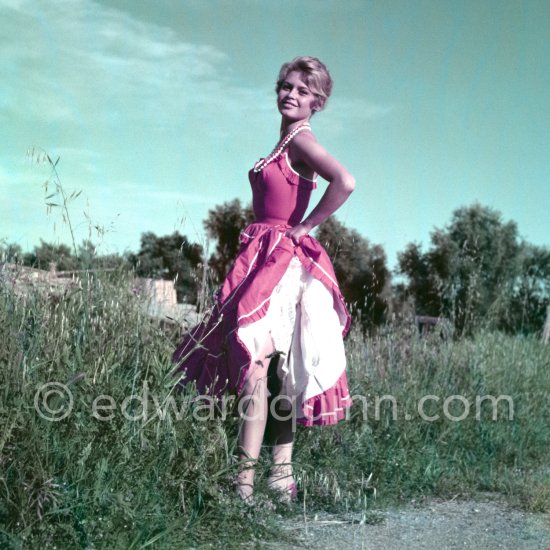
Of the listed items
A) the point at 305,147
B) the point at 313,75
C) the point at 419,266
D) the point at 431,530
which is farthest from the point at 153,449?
the point at 419,266

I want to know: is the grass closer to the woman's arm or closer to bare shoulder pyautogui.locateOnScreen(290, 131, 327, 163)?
the woman's arm

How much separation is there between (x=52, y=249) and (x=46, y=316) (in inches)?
19.6

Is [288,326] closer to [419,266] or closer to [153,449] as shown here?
[153,449]

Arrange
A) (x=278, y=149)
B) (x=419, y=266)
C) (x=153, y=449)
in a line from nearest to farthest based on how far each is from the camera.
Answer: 1. (x=153, y=449)
2. (x=278, y=149)
3. (x=419, y=266)

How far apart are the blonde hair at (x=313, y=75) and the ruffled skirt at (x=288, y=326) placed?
642 millimetres

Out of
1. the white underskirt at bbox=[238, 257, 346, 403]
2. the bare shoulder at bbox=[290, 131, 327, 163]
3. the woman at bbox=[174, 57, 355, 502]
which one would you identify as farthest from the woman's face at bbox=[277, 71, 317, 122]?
the white underskirt at bbox=[238, 257, 346, 403]

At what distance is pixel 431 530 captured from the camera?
3176mm

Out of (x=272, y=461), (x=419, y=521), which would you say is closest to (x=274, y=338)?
(x=272, y=461)

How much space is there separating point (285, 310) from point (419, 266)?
26568 millimetres

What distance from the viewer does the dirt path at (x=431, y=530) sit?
2943mm

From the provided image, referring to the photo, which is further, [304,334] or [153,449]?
[304,334]

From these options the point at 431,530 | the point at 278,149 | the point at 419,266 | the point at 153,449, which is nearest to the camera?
the point at 153,449

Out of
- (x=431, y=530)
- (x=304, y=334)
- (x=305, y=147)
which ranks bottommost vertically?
(x=431, y=530)

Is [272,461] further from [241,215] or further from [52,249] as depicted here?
[241,215]
